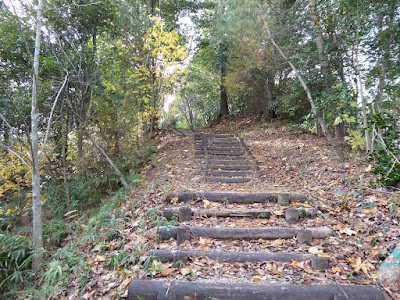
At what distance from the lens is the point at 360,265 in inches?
102

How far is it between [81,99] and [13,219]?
3276 millimetres

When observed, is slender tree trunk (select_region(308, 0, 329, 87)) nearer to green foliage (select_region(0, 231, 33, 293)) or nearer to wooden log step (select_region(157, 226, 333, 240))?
wooden log step (select_region(157, 226, 333, 240))

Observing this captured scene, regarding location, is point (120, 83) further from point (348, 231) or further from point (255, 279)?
point (348, 231)

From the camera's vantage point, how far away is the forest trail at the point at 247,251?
229 cm

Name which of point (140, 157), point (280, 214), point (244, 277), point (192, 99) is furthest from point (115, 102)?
point (192, 99)

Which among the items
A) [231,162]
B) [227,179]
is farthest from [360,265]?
[231,162]

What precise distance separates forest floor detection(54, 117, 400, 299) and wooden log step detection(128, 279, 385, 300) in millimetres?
148

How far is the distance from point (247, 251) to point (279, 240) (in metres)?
0.52

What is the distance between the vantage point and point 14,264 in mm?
3727

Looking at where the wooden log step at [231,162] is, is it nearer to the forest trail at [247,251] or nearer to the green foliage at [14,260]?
the forest trail at [247,251]

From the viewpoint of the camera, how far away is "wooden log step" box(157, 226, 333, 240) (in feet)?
10.7

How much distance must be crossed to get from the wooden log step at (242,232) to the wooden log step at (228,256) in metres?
0.41

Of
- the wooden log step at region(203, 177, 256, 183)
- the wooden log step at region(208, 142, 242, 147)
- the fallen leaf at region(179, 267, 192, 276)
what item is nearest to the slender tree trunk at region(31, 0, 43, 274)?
the fallen leaf at region(179, 267, 192, 276)

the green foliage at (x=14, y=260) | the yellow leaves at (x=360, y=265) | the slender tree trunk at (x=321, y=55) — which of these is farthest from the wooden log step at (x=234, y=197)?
the slender tree trunk at (x=321, y=55)
